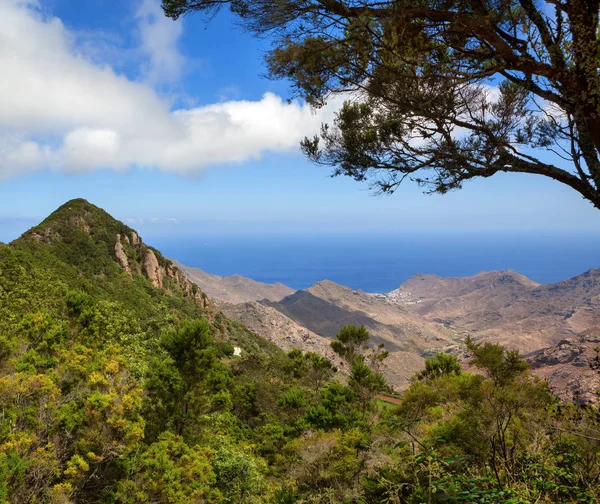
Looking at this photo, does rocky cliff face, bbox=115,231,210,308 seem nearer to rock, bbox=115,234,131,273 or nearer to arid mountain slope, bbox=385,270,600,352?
rock, bbox=115,234,131,273

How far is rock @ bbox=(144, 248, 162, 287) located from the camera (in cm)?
5428

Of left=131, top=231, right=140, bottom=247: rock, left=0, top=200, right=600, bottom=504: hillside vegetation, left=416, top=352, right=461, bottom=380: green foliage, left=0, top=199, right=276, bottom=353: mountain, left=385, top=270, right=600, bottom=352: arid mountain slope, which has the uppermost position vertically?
left=131, top=231, right=140, bottom=247: rock

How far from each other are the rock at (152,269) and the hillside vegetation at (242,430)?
30080 millimetres

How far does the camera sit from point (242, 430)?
1980cm

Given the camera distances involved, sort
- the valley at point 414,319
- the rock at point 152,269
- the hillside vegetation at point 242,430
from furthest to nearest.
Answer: the valley at point 414,319
the rock at point 152,269
the hillside vegetation at point 242,430

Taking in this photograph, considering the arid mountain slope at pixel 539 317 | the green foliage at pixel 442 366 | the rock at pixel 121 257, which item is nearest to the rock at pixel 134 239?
the rock at pixel 121 257

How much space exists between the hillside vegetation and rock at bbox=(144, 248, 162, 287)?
30.1 metres

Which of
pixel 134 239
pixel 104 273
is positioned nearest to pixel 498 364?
pixel 104 273

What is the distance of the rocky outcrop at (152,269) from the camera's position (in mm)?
54312

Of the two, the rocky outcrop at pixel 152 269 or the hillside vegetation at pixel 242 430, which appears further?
the rocky outcrop at pixel 152 269

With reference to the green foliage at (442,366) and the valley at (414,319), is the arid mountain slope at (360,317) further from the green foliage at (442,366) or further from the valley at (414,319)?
the green foliage at (442,366)

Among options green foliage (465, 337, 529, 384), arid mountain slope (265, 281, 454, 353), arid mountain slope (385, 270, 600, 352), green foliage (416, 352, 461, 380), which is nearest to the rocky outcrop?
green foliage (416, 352, 461, 380)

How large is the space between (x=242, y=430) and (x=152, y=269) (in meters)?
41.4

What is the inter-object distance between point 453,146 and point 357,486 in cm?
1023
